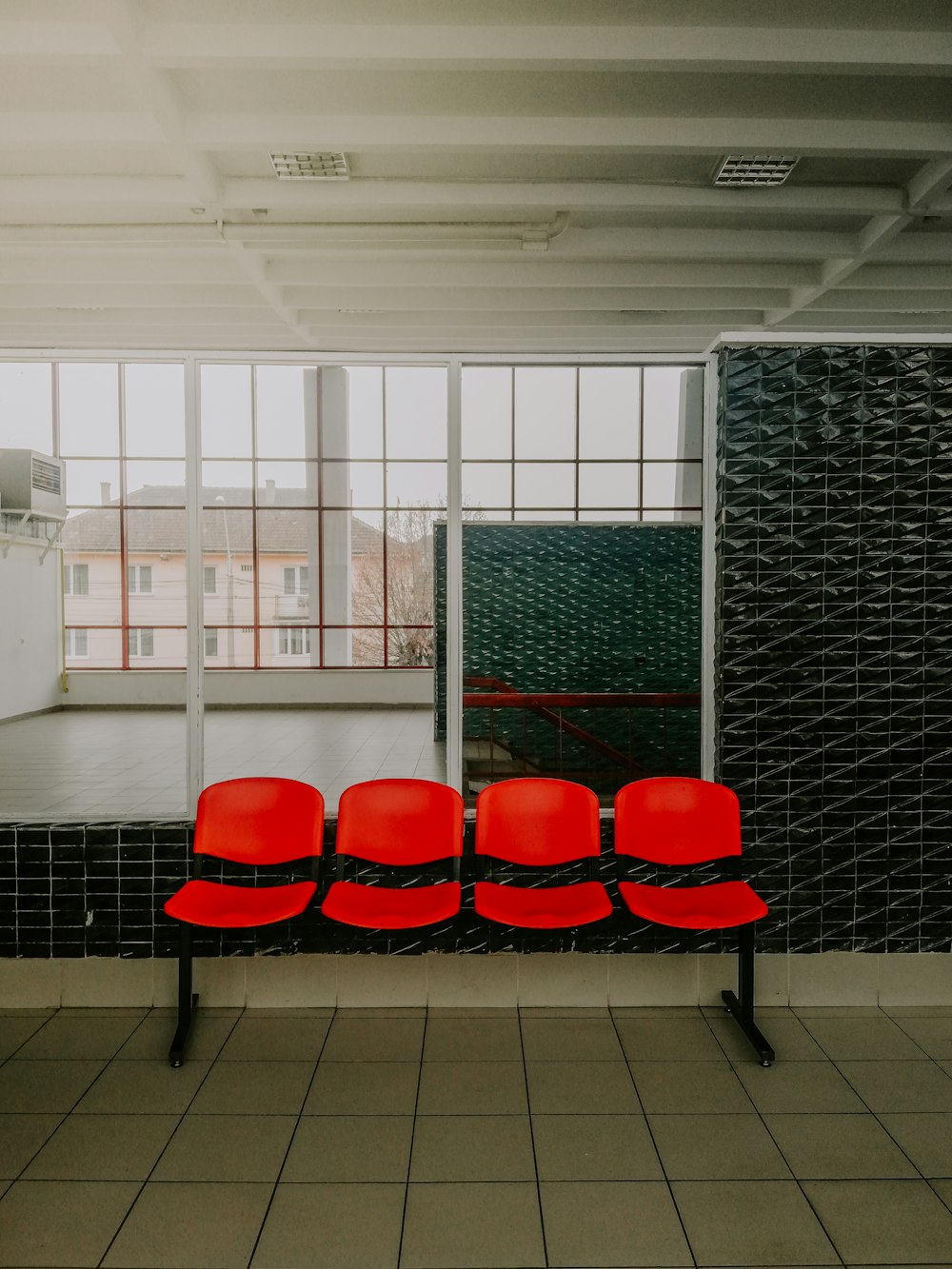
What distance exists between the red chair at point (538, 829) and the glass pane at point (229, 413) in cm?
942

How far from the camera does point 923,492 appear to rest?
2.91 m

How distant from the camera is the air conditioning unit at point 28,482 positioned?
8555 millimetres

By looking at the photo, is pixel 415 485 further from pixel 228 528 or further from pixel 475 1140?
pixel 475 1140

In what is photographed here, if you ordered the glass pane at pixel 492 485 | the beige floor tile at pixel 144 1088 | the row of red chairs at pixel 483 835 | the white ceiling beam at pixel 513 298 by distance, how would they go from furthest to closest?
the glass pane at pixel 492 485 → the white ceiling beam at pixel 513 298 → the row of red chairs at pixel 483 835 → the beige floor tile at pixel 144 1088

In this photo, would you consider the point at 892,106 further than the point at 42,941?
Yes

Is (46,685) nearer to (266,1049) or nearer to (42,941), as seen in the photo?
(42,941)

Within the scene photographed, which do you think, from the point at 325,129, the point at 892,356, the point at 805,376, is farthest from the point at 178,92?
the point at 892,356

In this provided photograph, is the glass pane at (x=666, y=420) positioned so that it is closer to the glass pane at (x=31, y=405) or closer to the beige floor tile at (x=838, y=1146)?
the glass pane at (x=31, y=405)

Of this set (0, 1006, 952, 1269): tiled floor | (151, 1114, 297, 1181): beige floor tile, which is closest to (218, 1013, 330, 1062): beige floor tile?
(0, 1006, 952, 1269): tiled floor

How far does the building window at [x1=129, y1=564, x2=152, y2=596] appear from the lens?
10898 mm

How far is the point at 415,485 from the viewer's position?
11.0 metres

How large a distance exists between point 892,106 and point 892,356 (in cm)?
192

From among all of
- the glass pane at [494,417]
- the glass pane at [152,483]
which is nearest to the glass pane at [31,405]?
the glass pane at [152,483]

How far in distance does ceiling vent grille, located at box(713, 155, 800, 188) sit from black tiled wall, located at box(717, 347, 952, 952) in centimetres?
197
